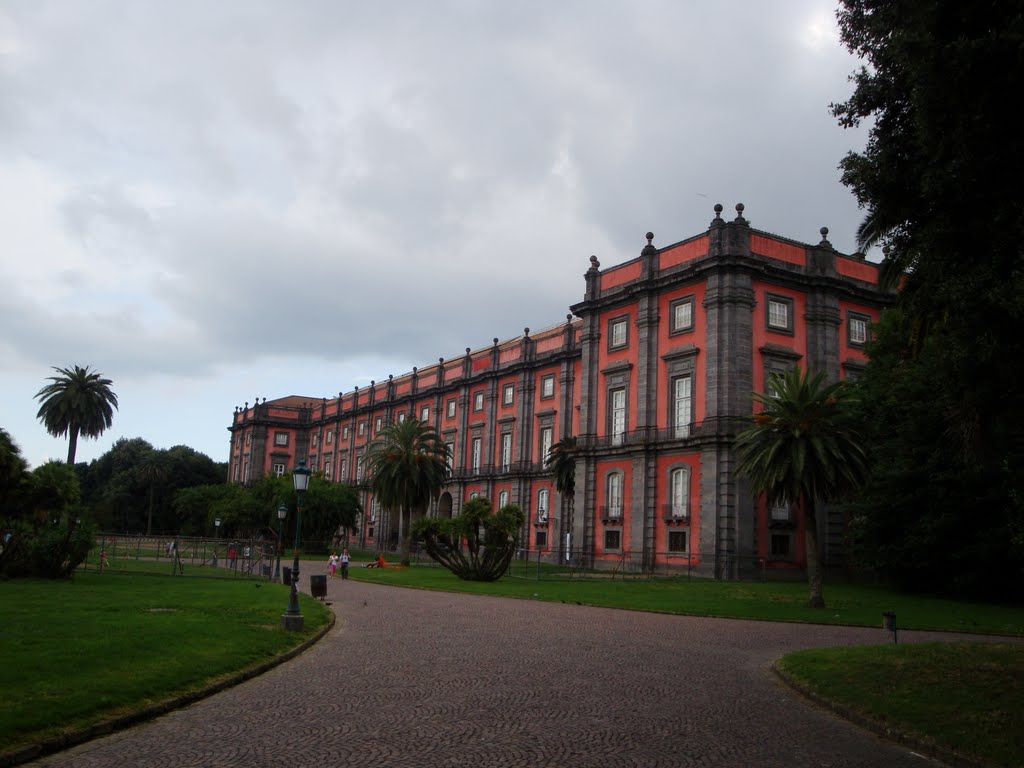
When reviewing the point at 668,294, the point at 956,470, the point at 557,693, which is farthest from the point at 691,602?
the point at 668,294

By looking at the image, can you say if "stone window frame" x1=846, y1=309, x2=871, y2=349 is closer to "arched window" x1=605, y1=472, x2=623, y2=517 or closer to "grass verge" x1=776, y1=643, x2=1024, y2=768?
"arched window" x1=605, y1=472, x2=623, y2=517

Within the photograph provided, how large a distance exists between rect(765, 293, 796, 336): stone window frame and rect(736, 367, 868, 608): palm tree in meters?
14.6

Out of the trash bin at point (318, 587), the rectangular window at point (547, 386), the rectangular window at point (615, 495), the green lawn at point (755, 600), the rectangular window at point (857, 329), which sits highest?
the rectangular window at point (857, 329)

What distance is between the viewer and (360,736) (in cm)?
852

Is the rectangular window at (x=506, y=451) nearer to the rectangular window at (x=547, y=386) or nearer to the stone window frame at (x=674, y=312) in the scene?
the rectangular window at (x=547, y=386)

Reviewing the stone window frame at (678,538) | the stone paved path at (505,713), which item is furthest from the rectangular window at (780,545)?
the stone paved path at (505,713)

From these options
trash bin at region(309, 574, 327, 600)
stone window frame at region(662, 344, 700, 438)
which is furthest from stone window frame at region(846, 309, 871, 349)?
trash bin at region(309, 574, 327, 600)

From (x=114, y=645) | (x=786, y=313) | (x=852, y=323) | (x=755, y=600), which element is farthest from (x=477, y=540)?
(x=114, y=645)

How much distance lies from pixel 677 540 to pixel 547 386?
19.4 meters

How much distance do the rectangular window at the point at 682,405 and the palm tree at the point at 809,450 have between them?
14.5 metres

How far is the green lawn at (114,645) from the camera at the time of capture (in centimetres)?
891

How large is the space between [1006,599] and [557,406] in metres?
31.2

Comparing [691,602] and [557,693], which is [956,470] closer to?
[691,602]

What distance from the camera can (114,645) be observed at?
12516 millimetres
